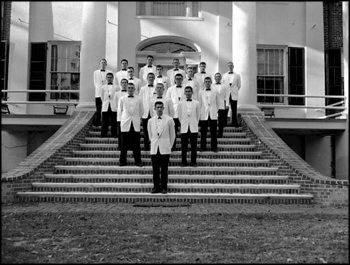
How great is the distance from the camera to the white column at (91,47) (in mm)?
14734

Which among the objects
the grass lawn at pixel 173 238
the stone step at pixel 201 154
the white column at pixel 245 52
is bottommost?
the grass lawn at pixel 173 238

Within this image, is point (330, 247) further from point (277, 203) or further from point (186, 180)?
point (186, 180)

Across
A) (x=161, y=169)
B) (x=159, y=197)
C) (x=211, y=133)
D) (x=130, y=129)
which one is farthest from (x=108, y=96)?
(x=159, y=197)

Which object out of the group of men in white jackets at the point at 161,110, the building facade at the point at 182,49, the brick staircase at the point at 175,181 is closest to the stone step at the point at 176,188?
the brick staircase at the point at 175,181

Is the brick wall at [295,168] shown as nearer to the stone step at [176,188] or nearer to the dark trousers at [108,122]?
the stone step at [176,188]

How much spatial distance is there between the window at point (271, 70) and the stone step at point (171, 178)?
337 inches

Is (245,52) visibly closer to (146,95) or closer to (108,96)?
(146,95)

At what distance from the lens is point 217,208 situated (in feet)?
28.3

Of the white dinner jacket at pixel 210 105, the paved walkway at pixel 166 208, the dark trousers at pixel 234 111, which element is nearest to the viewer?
the paved walkway at pixel 166 208

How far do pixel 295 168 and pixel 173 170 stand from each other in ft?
9.27

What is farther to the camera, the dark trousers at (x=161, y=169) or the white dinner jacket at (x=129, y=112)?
the white dinner jacket at (x=129, y=112)

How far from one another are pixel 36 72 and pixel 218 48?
7.21 m

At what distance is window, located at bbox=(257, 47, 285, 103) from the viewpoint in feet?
61.4

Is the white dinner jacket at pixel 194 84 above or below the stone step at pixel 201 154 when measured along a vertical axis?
above
